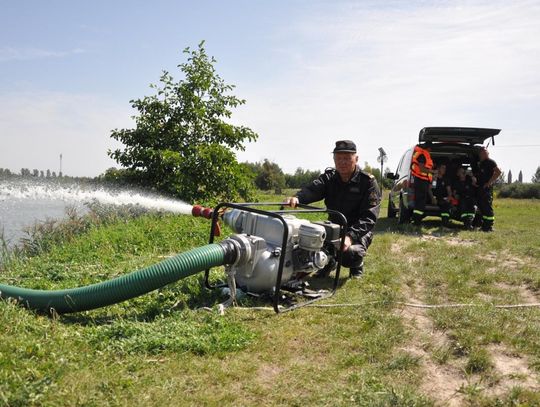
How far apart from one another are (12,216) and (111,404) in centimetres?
922

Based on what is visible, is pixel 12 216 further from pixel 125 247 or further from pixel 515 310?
pixel 515 310

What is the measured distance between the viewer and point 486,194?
10.2m

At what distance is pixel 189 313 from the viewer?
407 centimetres

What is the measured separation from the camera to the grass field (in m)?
2.71

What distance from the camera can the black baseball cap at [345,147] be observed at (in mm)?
5699

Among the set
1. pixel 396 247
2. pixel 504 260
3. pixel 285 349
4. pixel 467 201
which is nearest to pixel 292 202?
pixel 285 349

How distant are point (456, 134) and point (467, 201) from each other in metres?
1.52

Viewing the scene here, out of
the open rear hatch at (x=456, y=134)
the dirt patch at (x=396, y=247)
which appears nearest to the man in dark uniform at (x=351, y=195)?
the dirt patch at (x=396, y=247)

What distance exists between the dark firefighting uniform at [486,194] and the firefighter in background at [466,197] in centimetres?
17

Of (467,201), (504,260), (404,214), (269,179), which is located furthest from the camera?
(269,179)

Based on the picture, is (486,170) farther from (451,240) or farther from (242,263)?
(242,263)

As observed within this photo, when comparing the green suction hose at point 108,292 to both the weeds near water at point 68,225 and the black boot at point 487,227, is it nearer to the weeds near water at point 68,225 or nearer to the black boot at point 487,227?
the weeds near water at point 68,225

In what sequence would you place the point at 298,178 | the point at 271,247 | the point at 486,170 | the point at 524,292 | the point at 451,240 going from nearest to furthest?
the point at 271,247
the point at 524,292
the point at 451,240
the point at 486,170
the point at 298,178

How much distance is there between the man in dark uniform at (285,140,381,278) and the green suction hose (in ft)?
6.85
